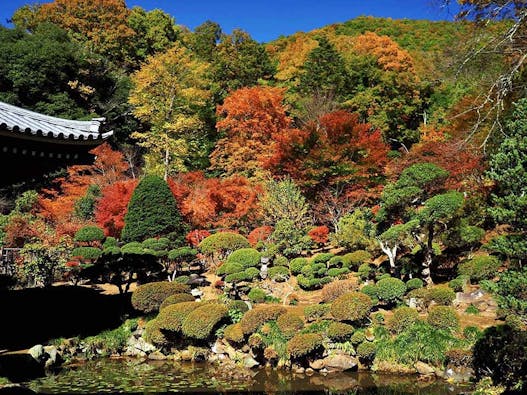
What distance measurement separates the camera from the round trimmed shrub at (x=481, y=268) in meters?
10.6

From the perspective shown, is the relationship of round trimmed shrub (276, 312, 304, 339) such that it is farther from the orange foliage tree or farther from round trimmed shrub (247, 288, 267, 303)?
the orange foliage tree

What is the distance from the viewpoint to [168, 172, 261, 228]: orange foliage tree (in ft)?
53.0

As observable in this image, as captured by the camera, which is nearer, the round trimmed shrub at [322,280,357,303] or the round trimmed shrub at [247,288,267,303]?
the round trimmed shrub at [322,280,357,303]

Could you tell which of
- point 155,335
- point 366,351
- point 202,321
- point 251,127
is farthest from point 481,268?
point 251,127

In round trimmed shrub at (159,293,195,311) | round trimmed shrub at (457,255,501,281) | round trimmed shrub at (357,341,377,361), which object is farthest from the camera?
round trimmed shrub at (159,293,195,311)

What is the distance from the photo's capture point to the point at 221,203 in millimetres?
16531

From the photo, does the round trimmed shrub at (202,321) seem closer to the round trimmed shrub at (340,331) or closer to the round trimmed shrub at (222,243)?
the round trimmed shrub at (340,331)

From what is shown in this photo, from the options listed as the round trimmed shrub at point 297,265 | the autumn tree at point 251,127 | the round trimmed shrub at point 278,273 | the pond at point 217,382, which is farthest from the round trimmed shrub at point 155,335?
the autumn tree at point 251,127

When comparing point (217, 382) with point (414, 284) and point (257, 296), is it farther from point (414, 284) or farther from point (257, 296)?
point (414, 284)

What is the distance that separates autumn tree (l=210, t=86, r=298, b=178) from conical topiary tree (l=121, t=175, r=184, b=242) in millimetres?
4663

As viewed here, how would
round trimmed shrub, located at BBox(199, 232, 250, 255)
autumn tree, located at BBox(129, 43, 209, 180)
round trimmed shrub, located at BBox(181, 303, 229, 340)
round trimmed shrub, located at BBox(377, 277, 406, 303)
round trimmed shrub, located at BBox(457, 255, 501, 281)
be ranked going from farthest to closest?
autumn tree, located at BBox(129, 43, 209, 180) < round trimmed shrub, located at BBox(199, 232, 250, 255) < round trimmed shrub, located at BBox(457, 255, 501, 281) < round trimmed shrub, located at BBox(377, 277, 406, 303) < round trimmed shrub, located at BBox(181, 303, 229, 340)

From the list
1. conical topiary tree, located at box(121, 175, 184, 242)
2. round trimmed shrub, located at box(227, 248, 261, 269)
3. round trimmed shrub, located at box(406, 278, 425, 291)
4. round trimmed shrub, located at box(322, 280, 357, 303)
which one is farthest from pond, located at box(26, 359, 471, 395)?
conical topiary tree, located at box(121, 175, 184, 242)

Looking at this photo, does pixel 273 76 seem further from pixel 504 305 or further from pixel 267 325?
pixel 504 305

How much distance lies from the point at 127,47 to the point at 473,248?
25406 mm
